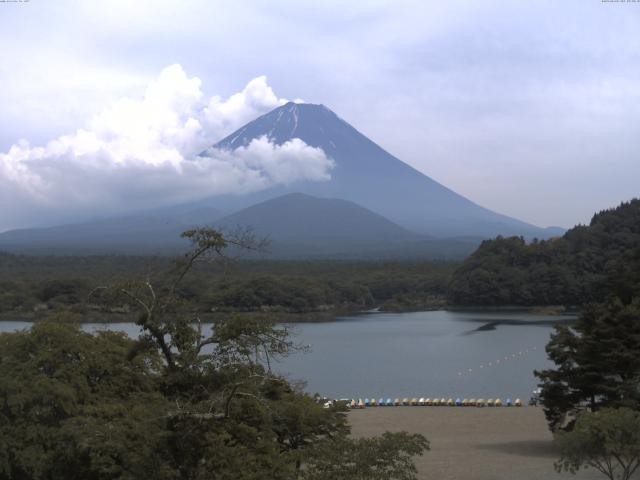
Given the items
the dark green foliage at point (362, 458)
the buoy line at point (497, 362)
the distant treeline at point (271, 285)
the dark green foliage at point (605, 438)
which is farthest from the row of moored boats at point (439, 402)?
the distant treeline at point (271, 285)

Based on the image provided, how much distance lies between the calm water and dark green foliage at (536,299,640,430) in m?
5.40

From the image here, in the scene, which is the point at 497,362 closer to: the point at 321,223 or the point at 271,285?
the point at 271,285

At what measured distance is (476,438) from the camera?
51.3 feet

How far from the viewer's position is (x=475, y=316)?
49.6 metres

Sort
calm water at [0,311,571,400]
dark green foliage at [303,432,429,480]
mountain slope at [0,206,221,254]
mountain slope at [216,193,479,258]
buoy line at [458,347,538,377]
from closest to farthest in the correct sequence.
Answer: dark green foliage at [303,432,429,480]
calm water at [0,311,571,400]
buoy line at [458,347,538,377]
mountain slope at [216,193,479,258]
mountain slope at [0,206,221,254]

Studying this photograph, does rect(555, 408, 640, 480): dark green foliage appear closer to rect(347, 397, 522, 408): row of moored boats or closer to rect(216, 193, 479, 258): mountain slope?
rect(347, 397, 522, 408): row of moored boats

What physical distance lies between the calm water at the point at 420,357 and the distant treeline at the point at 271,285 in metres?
4.95

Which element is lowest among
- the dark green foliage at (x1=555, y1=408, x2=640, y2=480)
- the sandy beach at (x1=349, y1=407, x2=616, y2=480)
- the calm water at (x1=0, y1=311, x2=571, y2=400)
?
the calm water at (x1=0, y1=311, x2=571, y2=400)

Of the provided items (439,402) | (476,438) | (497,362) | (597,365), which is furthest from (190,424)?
(497,362)

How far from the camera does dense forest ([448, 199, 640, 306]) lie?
176ft

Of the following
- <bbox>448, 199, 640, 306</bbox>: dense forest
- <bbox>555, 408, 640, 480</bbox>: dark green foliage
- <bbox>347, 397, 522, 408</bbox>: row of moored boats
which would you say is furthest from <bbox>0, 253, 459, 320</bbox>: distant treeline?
<bbox>555, 408, 640, 480</bbox>: dark green foliage

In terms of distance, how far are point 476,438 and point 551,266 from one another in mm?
41834

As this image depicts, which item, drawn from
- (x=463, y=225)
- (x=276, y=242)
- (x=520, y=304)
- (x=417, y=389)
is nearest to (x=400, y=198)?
(x=463, y=225)

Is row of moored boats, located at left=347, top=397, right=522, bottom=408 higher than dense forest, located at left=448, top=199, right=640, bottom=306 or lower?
lower
